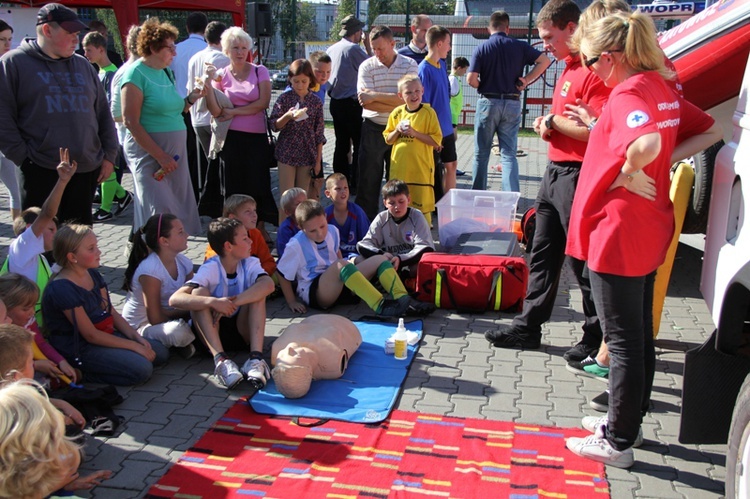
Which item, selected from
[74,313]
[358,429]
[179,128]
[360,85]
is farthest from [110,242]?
[358,429]

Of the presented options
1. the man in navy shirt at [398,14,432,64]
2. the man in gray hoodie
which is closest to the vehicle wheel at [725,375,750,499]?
the man in gray hoodie

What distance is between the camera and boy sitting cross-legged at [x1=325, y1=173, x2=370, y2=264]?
6.25 meters

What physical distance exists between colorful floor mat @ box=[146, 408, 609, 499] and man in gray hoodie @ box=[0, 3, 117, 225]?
2.38m

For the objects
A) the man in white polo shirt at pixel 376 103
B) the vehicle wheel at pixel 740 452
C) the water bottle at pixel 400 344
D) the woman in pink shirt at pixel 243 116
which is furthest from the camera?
the man in white polo shirt at pixel 376 103

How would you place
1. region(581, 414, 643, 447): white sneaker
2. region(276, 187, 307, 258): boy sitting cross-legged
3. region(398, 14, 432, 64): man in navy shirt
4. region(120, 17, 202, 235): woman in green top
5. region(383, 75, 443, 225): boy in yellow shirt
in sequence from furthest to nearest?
region(398, 14, 432, 64): man in navy shirt < region(383, 75, 443, 225): boy in yellow shirt < region(276, 187, 307, 258): boy sitting cross-legged < region(120, 17, 202, 235): woman in green top < region(581, 414, 643, 447): white sneaker

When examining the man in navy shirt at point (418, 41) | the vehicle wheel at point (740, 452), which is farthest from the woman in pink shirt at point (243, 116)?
the vehicle wheel at point (740, 452)

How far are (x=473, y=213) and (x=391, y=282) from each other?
1591 mm

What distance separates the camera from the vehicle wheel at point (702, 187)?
480 cm

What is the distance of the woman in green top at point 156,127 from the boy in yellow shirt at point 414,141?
1.84 m

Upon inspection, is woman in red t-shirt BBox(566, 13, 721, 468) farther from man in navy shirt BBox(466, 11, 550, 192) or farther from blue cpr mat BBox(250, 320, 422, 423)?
man in navy shirt BBox(466, 11, 550, 192)

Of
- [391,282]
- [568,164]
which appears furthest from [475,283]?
[568,164]

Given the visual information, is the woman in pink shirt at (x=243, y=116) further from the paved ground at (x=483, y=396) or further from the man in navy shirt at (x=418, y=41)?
the man in navy shirt at (x=418, y=41)

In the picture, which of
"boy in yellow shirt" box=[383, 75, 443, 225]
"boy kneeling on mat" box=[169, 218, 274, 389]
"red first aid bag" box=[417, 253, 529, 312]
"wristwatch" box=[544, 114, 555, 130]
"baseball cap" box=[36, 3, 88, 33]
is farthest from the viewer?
"boy in yellow shirt" box=[383, 75, 443, 225]

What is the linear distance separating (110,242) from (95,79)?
8.15ft
